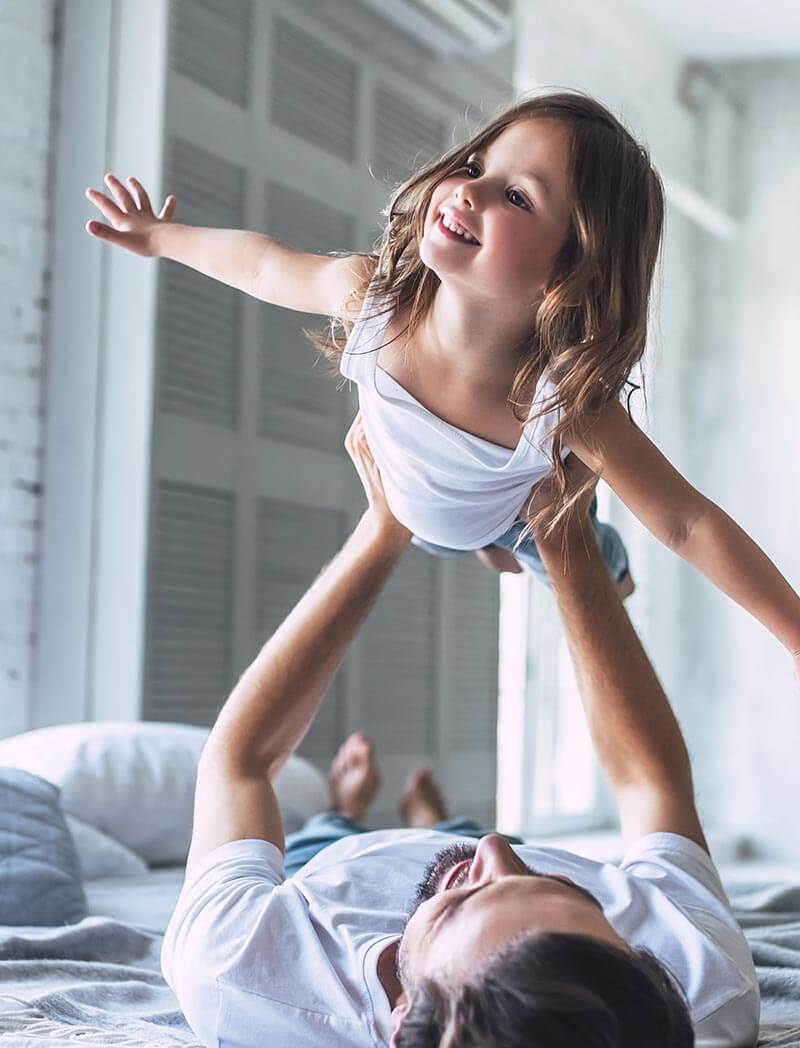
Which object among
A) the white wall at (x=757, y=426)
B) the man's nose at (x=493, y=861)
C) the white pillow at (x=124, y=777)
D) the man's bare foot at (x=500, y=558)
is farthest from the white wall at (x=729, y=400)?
the man's nose at (x=493, y=861)

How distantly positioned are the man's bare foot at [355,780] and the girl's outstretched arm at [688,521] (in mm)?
1265

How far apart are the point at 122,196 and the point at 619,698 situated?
926 mm

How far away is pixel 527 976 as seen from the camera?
0.93 meters

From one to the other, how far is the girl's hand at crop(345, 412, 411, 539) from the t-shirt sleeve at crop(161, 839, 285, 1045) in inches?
20.4

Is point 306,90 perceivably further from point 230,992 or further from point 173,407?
point 230,992

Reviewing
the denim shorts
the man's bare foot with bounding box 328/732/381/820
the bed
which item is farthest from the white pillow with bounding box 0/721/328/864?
the denim shorts

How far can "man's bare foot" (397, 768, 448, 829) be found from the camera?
2.77m

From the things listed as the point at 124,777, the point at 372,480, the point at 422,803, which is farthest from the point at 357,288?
the point at 422,803

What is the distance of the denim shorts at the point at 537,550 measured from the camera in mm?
1770

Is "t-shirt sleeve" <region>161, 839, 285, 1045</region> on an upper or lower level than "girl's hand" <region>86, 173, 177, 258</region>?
lower

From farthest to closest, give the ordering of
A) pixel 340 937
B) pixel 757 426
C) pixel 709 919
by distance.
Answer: pixel 757 426, pixel 709 919, pixel 340 937

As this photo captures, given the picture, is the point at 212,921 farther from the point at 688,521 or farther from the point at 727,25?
the point at 727,25

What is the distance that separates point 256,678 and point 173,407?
1671 mm

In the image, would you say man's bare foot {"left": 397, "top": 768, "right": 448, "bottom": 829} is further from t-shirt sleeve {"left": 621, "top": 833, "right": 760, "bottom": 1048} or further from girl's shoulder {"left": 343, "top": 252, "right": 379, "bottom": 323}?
girl's shoulder {"left": 343, "top": 252, "right": 379, "bottom": 323}
